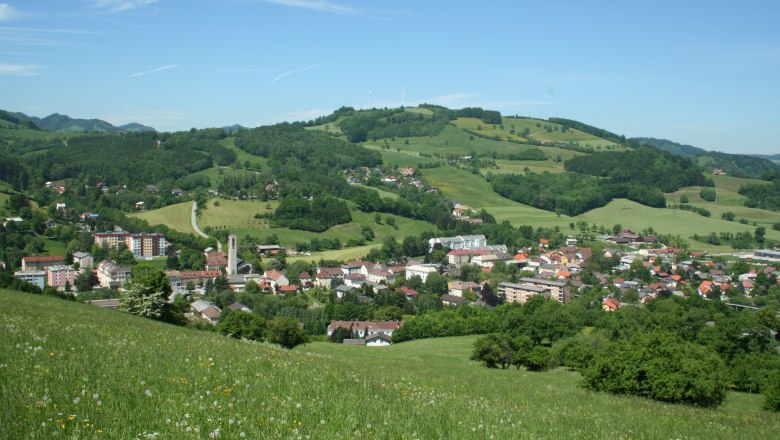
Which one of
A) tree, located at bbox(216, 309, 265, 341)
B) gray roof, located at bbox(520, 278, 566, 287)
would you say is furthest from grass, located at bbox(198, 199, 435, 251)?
tree, located at bbox(216, 309, 265, 341)

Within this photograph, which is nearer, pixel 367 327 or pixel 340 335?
pixel 340 335

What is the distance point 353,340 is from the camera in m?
48.3

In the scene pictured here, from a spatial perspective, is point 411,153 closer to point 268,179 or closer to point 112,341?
point 268,179

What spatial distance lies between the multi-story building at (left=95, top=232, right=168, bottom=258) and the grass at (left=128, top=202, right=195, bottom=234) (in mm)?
7560

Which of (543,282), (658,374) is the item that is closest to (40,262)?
(543,282)

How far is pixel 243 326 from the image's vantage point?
34.8m

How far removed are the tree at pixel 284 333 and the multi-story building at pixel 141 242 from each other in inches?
2164

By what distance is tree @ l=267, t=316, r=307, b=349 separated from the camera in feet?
114

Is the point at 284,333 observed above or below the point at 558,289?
above

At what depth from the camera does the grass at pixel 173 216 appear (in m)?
95.2

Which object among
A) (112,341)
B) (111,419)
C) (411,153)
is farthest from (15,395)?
(411,153)

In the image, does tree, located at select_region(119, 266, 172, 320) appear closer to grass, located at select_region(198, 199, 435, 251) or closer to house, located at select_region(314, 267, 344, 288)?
house, located at select_region(314, 267, 344, 288)

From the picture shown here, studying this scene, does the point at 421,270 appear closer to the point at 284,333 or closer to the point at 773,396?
the point at 284,333

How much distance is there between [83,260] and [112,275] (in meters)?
7.98
